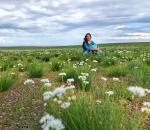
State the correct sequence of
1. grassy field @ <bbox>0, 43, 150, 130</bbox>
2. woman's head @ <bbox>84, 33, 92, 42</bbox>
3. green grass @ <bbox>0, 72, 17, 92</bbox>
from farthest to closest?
woman's head @ <bbox>84, 33, 92, 42</bbox> < green grass @ <bbox>0, 72, 17, 92</bbox> < grassy field @ <bbox>0, 43, 150, 130</bbox>

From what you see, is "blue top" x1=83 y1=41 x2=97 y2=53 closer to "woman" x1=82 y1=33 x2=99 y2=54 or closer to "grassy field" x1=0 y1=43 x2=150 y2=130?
"woman" x1=82 y1=33 x2=99 y2=54

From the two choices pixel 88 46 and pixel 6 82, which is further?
pixel 88 46

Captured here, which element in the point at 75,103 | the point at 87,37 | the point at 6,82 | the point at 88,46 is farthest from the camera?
the point at 88,46

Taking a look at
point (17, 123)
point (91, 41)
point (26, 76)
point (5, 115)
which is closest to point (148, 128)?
point (17, 123)

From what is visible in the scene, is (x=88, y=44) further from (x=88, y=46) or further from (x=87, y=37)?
(x=87, y=37)

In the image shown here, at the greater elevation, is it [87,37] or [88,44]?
[87,37]

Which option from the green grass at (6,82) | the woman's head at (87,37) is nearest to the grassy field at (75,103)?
the green grass at (6,82)

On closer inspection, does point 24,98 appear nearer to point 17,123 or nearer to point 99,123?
point 17,123

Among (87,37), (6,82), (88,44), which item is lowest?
(6,82)

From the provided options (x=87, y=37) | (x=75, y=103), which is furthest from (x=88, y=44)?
(x=75, y=103)

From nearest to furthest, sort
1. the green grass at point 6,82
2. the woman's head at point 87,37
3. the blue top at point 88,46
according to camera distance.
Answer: the green grass at point 6,82 < the woman's head at point 87,37 < the blue top at point 88,46

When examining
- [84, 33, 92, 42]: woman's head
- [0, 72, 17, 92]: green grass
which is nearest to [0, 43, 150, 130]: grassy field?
[0, 72, 17, 92]: green grass

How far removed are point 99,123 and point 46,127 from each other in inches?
44.6

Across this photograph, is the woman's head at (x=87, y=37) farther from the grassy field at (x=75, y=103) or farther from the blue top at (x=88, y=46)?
the grassy field at (x=75, y=103)
